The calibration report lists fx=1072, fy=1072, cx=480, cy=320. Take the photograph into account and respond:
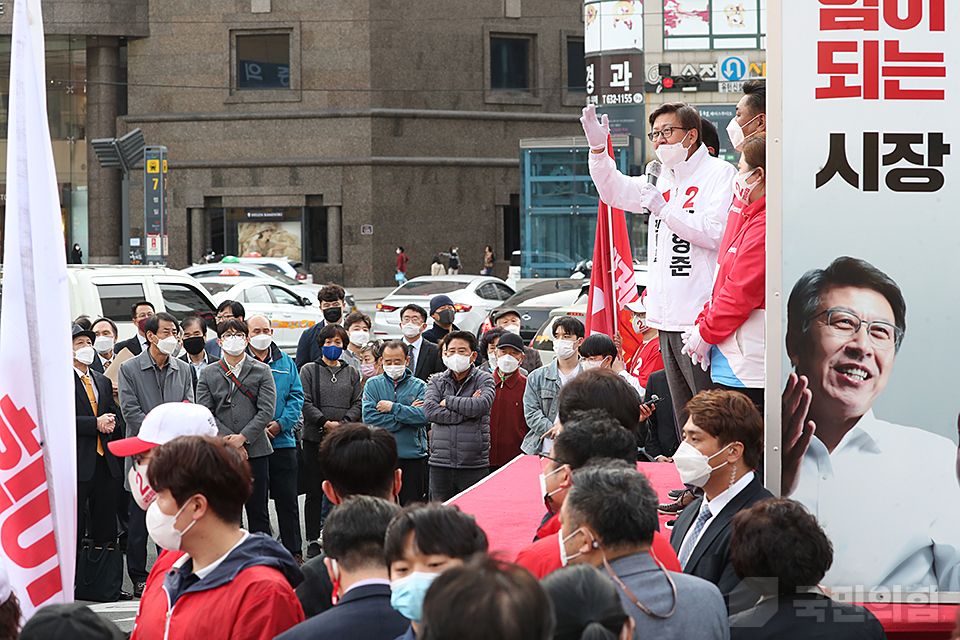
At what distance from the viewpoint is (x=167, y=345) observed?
27.4ft

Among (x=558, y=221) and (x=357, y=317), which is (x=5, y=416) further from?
(x=558, y=221)

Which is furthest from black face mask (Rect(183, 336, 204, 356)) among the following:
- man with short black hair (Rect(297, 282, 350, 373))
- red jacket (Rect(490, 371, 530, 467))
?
red jacket (Rect(490, 371, 530, 467))

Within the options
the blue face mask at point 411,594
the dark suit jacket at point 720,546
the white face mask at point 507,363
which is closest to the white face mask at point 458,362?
the white face mask at point 507,363

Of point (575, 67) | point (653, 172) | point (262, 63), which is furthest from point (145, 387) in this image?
point (575, 67)

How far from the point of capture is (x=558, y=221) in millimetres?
32031

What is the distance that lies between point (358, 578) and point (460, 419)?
16.3 feet

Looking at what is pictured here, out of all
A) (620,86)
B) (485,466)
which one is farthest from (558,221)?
(485,466)

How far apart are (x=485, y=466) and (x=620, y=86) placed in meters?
27.8

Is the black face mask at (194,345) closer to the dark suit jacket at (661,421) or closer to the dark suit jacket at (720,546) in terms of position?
the dark suit jacket at (661,421)

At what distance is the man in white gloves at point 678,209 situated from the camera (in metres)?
5.28

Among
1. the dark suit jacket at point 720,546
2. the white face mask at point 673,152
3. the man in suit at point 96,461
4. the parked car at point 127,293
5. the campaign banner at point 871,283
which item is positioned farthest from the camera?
the parked car at point 127,293

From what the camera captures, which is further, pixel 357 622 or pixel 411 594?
pixel 357 622

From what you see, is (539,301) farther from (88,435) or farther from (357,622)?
(357,622)

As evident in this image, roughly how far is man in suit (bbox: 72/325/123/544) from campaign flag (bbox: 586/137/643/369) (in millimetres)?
3713
